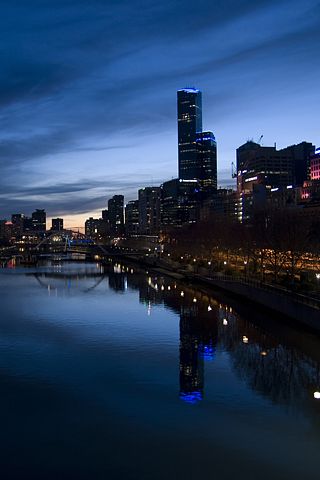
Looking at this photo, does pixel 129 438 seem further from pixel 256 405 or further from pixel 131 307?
pixel 131 307

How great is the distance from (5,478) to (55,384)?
6.53m

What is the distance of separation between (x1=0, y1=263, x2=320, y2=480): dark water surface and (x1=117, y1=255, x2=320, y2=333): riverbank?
970mm

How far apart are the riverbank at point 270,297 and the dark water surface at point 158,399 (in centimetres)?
97

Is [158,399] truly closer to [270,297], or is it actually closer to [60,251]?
[270,297]

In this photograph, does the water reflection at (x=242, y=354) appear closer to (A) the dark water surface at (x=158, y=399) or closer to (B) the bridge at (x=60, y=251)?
(A) the dark water surface at (x=158, y=399)

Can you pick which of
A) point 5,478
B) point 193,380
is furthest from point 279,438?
point 5,478

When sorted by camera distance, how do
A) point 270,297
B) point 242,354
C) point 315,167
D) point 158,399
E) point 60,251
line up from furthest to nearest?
point 60,251, point 315,167, point 270,297, point 242,354, point 158,399

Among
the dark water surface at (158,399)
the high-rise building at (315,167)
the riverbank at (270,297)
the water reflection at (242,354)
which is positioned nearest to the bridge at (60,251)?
the high-rise building at (315,167)

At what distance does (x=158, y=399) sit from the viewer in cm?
1625

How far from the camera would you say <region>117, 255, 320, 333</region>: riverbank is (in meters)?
26.1

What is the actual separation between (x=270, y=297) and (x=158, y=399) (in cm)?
1748

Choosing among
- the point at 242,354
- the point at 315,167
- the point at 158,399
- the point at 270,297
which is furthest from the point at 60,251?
the point at 158,399

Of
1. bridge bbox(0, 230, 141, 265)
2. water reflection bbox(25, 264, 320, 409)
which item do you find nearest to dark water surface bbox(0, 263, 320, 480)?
water reflection bbox(25, 264, 320, 409)

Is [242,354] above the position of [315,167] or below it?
below
